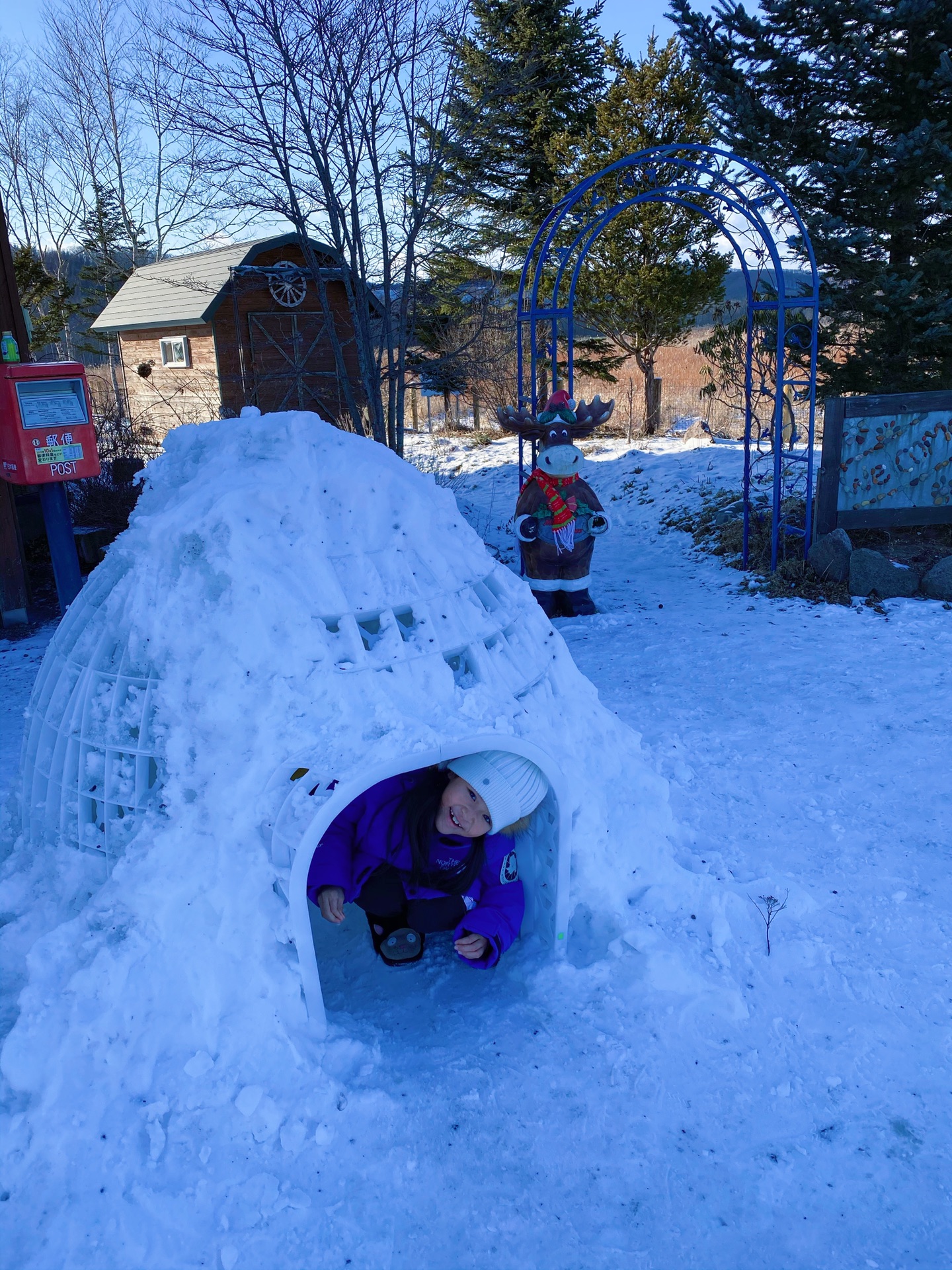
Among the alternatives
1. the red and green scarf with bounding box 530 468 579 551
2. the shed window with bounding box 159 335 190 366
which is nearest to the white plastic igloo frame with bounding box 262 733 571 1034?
the red and green scarf with bounding box 530 468 579 551

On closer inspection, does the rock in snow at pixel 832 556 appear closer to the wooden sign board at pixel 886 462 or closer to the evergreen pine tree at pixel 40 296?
the wooden sign board at pixel 886 462

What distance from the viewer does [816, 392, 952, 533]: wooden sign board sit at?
23.2 feet

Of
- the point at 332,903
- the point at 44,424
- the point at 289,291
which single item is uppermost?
the point at 289,291

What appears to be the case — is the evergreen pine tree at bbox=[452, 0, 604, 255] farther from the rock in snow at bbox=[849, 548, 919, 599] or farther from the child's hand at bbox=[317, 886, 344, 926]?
the child's hand at bbox=[317, 886, 344, 926]

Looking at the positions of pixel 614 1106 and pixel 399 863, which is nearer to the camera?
pixel 614 1106

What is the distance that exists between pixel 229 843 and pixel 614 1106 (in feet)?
4.13

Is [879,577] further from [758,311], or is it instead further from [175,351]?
[175,351]

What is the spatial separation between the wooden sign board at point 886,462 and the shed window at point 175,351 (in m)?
12.8

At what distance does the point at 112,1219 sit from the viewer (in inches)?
76.0

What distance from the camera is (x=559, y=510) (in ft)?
21.5

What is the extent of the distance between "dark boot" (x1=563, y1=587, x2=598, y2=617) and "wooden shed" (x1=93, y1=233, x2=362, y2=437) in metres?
6.88

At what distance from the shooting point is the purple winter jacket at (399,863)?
268cm

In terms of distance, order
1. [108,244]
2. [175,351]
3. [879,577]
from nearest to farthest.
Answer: [879,577], [175,351], [108,244]

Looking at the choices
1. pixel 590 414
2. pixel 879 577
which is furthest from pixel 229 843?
pixel 879 577
